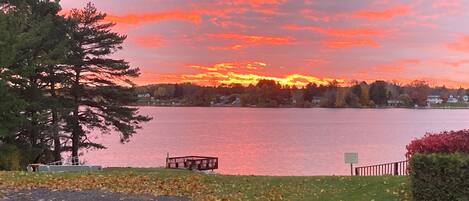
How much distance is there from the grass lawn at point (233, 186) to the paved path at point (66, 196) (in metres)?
0.52

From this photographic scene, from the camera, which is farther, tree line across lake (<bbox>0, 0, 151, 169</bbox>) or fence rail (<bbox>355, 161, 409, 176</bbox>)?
tree line across lake (<bbox>0, 0, 151, 169</bbox>)

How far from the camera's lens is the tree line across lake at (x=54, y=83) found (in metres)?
28.5

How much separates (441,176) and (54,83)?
29.4 meters

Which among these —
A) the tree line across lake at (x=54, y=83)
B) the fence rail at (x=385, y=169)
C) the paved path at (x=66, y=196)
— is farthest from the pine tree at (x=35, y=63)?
the fence rail at (x=385, y=169)

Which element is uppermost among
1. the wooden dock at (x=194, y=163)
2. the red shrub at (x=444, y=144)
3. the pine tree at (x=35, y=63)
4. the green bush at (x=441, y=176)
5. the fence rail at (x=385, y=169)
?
the pine tree at (x=35, y=63)

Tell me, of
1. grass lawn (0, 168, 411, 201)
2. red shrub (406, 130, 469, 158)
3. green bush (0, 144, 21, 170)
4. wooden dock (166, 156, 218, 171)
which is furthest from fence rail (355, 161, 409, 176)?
green bush (0, 144, 21, 170)

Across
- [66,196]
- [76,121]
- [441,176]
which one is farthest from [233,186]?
[76,121]

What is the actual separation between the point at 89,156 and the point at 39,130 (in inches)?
1009

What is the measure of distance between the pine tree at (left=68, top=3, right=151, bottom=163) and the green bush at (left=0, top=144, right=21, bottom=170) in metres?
5.32

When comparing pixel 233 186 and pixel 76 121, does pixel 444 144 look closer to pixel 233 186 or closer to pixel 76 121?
pixel 233 186

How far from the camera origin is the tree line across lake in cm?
2850

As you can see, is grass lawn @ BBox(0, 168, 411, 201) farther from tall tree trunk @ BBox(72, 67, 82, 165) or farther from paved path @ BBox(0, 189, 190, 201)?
tall tree trunk @ BBox(72, 67, 82, 165)

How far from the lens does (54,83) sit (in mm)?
34219

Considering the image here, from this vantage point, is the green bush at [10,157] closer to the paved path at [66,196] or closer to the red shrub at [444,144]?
the paved path at [66,196]
